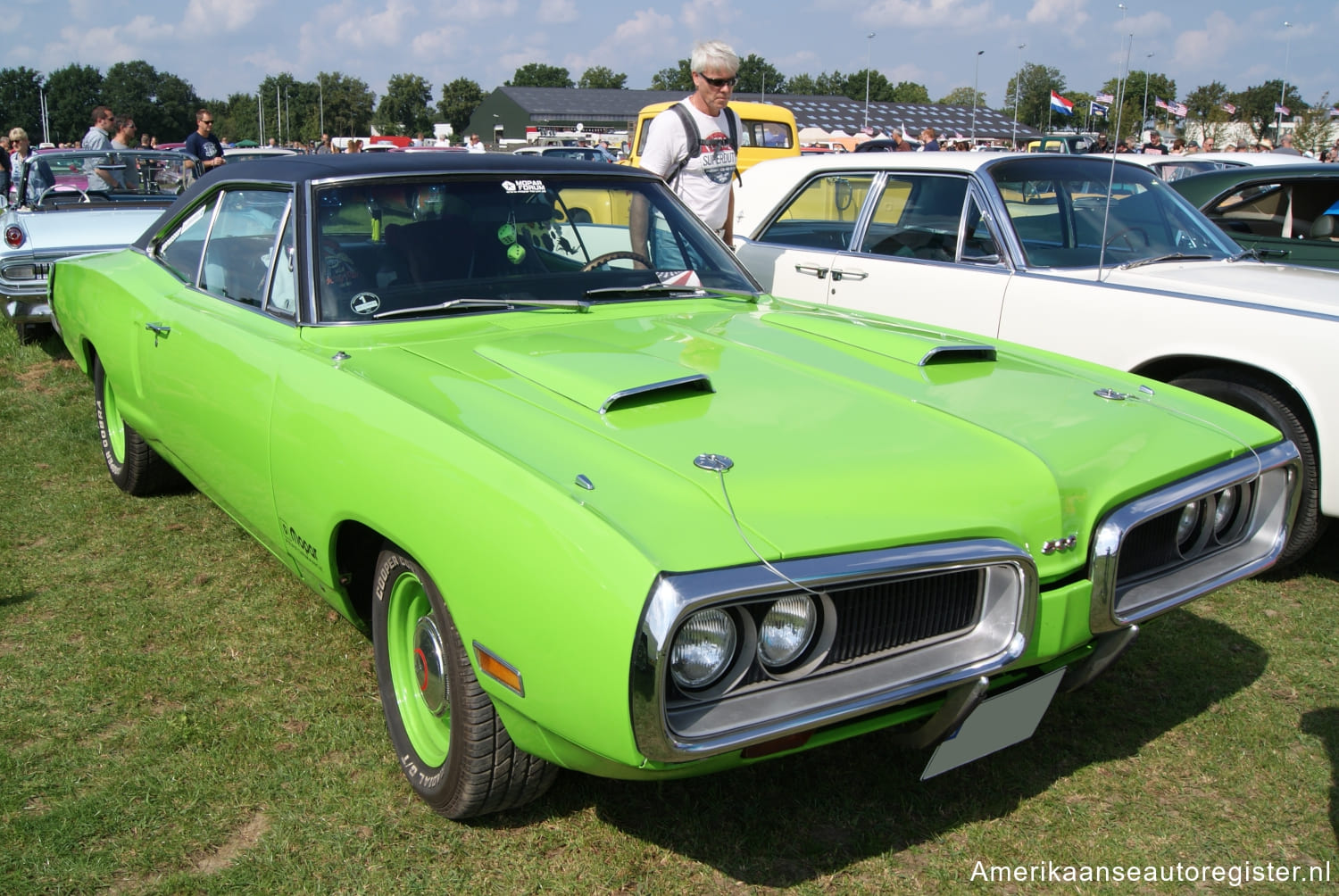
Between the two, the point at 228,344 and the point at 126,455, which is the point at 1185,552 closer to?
the point at 228,344

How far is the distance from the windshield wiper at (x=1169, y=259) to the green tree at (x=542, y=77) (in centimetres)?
12047

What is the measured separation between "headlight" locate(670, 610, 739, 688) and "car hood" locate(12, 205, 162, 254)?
7.24 m

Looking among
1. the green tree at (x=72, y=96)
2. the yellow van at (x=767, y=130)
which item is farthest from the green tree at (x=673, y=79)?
the yellow van at (x=767, y=130)

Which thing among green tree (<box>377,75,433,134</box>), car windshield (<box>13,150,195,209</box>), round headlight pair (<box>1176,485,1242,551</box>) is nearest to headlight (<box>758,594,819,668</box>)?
round headlight pair (<box>1176,485,1242,551</box>)

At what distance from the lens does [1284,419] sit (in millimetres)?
3809

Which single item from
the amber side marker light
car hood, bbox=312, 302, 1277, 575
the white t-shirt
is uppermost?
the white t-shirt

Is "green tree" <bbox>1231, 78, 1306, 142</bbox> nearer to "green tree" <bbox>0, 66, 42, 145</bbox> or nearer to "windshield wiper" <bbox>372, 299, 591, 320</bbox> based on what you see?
"windshield wiper" <bbox>372, 299, 591, 320</bbox>

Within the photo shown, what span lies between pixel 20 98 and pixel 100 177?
108 metres

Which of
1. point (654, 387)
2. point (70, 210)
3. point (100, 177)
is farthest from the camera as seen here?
point (100, 177)

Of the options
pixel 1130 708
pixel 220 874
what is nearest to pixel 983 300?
pixel 1130 708

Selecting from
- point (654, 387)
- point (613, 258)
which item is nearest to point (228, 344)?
point (613, 258)

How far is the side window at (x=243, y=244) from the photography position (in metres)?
3.31

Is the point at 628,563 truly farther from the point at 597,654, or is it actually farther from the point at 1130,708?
the point at 1130,708

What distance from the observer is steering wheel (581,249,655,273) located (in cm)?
343
